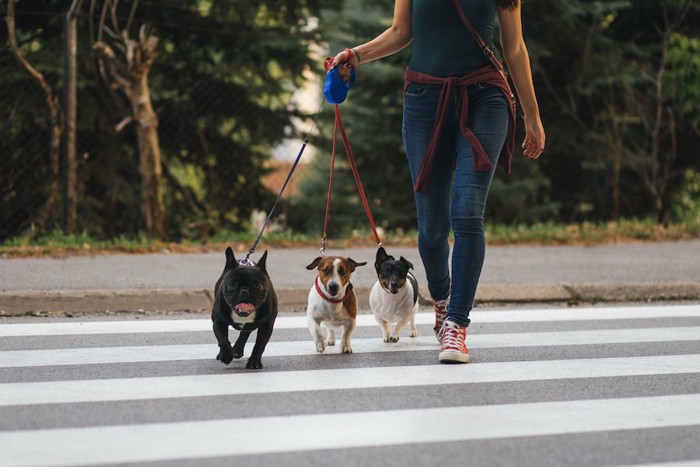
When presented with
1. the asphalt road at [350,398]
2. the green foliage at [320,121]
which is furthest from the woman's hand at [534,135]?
the green foliage at [320,121]

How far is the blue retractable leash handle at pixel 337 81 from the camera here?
5801mm

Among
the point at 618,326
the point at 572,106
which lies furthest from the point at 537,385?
the point at 572,106

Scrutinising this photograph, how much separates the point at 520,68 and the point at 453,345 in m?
1.46

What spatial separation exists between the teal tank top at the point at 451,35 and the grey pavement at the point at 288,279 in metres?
2.67

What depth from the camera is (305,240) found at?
11.0 m

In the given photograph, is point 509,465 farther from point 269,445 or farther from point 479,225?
point 479,225

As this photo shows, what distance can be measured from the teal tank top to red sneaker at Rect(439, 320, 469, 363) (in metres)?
1.27

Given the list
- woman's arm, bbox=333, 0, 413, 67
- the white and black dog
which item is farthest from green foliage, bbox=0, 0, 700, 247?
woman's arm, bbox=333, 0, 413, 67

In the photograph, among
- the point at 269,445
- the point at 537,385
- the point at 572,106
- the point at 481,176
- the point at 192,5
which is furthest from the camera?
the point at 572,106

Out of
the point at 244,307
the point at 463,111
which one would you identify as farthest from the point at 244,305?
the point at 463,111

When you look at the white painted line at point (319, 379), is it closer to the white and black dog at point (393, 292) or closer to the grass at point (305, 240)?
the white and black dog at point (393, 292)

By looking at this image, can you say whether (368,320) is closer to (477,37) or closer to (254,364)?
(254,364)

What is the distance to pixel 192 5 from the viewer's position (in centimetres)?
1315

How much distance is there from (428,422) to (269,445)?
2.26ft
